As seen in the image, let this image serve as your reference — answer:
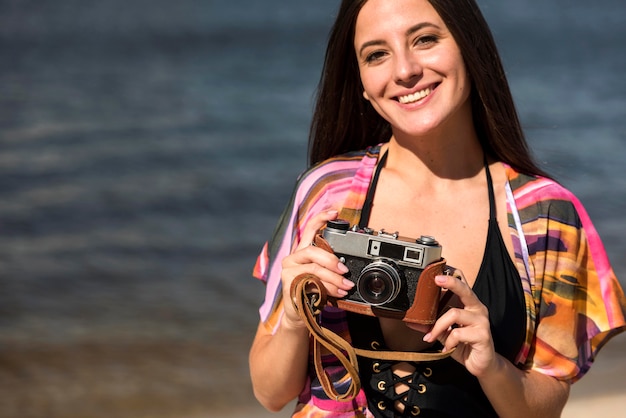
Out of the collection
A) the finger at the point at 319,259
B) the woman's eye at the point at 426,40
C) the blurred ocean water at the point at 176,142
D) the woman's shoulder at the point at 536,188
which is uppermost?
the woman's eye at the point at 426,40

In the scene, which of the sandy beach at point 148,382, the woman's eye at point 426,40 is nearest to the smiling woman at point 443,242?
the woman's eye at point 426,40

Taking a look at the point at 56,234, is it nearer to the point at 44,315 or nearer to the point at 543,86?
the point at 44,315

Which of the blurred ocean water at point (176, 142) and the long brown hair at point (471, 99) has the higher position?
the long brown hair at point (471, 99)

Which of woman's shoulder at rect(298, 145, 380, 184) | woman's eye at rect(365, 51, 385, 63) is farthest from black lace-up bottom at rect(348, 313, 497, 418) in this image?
woman's eye at rect(365, 51, 385, 63)

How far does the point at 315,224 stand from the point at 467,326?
414 millimetres

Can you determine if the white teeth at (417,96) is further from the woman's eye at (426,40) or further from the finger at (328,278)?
the finger at (328,278)

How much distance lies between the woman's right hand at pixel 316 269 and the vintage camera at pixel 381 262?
0.08 ft

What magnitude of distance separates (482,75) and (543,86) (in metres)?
7.88

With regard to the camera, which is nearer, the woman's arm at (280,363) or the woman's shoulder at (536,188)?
the woman's arm at (280,363)

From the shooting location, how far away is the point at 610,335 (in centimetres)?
267

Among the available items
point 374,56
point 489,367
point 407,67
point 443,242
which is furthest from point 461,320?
point 374,56

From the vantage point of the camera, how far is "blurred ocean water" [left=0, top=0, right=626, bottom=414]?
19.2 feet

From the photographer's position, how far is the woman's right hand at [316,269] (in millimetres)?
2381

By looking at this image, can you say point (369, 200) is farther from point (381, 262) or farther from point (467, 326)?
point (467, 326)
